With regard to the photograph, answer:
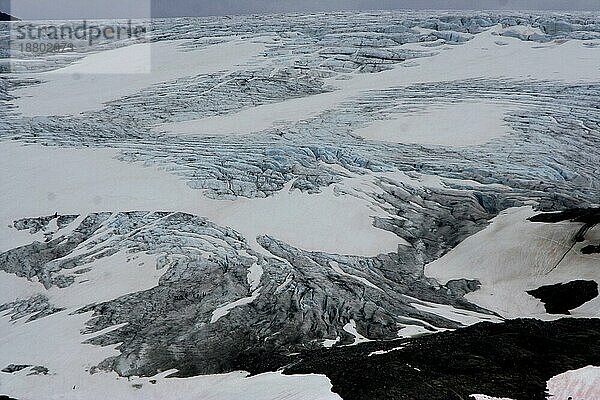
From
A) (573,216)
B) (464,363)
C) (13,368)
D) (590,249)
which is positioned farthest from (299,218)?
(464,363)

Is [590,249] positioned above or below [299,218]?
above

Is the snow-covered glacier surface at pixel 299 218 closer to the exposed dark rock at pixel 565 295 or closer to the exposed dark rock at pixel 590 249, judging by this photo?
the exposed dark rock at pixel 565 295

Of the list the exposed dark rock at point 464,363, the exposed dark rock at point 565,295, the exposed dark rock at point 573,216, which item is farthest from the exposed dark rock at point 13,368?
the exposed dark rock at point 573,216

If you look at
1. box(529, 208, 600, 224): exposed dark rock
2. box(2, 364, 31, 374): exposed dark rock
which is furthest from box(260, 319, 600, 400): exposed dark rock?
box(529, 208, 600, 224): exposed dark rock

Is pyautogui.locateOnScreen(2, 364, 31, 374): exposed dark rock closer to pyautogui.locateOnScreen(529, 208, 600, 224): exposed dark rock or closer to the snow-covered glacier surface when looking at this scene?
→ the snow-covered glacier surface

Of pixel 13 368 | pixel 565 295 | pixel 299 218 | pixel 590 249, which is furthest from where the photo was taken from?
pixel 299 218

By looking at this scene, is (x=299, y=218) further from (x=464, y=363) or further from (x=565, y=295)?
(x=464, y=363)

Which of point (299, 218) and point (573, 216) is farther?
point (299, 218)
